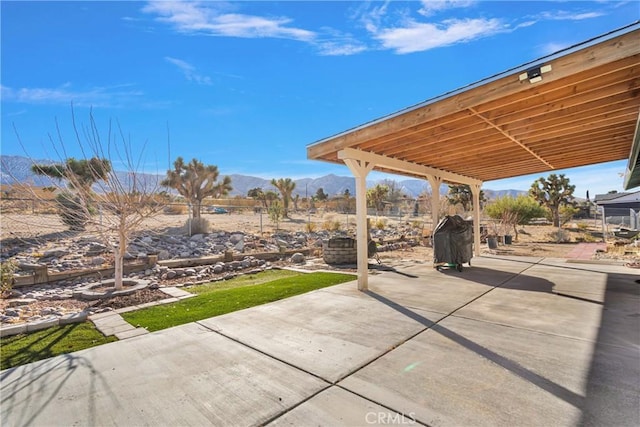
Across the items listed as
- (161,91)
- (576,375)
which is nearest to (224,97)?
(161,91)

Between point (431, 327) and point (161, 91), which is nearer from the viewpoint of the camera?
point (431, 327)

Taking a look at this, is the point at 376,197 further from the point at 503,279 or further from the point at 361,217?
the point at 361,217

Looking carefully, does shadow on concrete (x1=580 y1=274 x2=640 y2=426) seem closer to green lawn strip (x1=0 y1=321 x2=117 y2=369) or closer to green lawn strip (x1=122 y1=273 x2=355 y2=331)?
green lawn strip (x1=122 y1=273 x2=355 y2=331)

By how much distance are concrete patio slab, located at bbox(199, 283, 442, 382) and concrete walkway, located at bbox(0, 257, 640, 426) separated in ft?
0.07

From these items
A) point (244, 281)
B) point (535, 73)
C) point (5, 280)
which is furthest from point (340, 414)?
point (5, 280)

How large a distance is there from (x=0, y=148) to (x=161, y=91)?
16.3ft

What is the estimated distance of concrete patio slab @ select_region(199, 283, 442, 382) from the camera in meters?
2.88

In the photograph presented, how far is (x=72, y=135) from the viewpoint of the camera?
546cm

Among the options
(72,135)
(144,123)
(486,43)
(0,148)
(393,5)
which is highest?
(393,5)

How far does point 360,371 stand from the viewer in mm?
2629

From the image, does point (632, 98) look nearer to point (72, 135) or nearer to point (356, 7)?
point (356, 7)

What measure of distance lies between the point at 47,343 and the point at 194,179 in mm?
16699

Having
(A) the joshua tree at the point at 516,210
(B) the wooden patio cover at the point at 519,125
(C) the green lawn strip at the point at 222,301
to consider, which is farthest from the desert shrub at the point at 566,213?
(C) the green lawn strip at the point at 222,301

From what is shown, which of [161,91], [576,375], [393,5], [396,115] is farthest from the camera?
[161,91]
